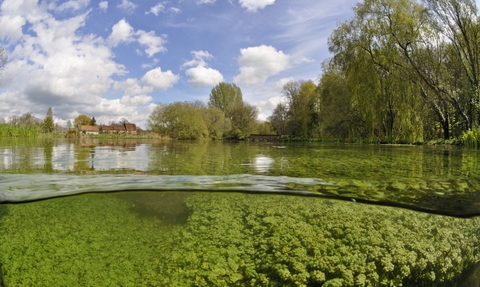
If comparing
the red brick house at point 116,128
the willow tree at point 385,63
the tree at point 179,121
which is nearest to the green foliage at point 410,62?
the willow tree at point 385,63

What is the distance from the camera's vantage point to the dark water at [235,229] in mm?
2068

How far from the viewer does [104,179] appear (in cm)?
290

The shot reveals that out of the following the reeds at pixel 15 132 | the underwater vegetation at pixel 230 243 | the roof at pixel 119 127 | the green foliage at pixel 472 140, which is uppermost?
the roof at pixel 119 127

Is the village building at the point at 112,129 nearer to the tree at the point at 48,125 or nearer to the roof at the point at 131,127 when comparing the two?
the roof at the point at 131,127

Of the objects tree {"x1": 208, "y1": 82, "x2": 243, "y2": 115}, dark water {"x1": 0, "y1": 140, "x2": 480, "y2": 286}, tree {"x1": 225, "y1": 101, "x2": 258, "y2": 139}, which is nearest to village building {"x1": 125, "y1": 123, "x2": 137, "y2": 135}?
tree {"x1": 225, "y1": 101, "x2": 258, "y2": 139}

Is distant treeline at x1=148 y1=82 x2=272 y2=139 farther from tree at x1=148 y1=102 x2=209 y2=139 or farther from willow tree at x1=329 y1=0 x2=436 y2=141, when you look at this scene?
willow tree at x1=329 y1=0 x2=436 y2=141

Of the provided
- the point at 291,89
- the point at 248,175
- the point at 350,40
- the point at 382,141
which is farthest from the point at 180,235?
the point at 291,89

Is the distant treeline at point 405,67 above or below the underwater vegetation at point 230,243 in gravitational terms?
above

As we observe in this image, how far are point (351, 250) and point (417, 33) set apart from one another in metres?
16.4

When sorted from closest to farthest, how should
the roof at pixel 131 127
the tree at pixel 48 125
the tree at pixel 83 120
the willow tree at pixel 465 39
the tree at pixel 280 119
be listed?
the willow tree at pixel 465 39 < the tree at pixel 48 125 < the roof at pixel 131 127 < the tree at pixel 280 119 < the tree at pixel 83 120

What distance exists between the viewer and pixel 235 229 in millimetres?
2355

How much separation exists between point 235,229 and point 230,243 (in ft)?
0.48

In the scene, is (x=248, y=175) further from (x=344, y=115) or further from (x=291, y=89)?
(x=291, y=89)

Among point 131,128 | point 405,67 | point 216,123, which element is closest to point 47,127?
point 131,128
